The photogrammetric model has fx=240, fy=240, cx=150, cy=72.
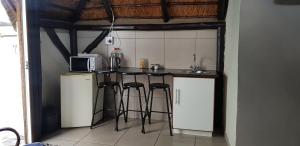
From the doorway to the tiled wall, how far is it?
1.13 m

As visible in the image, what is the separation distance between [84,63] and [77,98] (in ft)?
1.90

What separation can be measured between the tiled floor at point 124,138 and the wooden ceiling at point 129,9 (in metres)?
1.78

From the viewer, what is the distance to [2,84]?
363 centimetres

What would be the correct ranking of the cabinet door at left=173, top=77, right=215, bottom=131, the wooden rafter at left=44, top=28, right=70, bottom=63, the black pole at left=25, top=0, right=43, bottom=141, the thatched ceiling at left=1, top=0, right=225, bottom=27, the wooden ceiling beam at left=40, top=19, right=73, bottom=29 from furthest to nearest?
the wooden rafter at left=44, top=28, right=70, bottom=63, the thatched ceiling at left=1, top=0, right=225, bottom=27, the wooden ceiling beam at left=40, top=19, right=73, bottom=29, the cabinet door at left=173, top=77, right=215, bottom=131, the black pole at left=25, top=0, right=43, bottom=141

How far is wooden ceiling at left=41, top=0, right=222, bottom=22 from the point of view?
3637 millimetres

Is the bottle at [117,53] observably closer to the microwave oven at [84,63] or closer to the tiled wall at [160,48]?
the tiled wall at [160,48]

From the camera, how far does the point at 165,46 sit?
3.98 metres

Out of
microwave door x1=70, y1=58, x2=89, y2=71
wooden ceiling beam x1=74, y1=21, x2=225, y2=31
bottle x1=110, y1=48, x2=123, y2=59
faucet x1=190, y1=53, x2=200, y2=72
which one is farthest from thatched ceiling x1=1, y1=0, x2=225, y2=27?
microwave door x1=70, y1=58, x2=89, y2=71

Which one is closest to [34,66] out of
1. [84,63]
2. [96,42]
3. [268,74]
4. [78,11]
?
[84,63]

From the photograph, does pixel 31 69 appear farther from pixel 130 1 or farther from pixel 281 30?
pixel 281 30

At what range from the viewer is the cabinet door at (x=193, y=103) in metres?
3.31

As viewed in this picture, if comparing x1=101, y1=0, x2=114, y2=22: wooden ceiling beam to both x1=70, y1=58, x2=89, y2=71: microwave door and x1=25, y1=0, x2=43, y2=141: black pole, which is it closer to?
x1=70, y1=58, x2=89, y2=71: microwave door

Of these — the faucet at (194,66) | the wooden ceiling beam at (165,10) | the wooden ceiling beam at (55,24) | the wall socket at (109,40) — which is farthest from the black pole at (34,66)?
the faucet at (194,66)

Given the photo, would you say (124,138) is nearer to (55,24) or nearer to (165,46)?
(165,46)
